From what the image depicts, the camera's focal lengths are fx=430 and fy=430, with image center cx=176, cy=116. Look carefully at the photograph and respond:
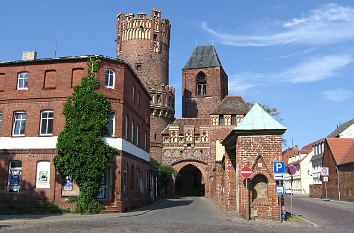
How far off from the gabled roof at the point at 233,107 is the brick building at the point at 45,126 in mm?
26702

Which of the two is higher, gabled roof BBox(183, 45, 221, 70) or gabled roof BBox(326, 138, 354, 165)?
gabled roof BBox(183, 45, 221, 70)

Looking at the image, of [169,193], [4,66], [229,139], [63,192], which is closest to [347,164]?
[169,193]

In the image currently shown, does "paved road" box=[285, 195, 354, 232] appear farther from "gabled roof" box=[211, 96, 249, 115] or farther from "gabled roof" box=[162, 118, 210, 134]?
"gabled roof" box=[162, 118, 210, 134]

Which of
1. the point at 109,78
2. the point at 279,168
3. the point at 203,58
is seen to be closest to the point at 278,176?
the point at 279,168

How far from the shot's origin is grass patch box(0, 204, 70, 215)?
25.4 meters

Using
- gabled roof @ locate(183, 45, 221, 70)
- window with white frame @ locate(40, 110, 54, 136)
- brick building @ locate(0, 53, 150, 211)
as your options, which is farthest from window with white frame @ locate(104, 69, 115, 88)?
gabled roof @ locate(183, 45, 221, 70)

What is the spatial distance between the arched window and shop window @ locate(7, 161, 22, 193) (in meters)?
43.4

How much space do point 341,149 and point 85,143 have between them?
36.1m

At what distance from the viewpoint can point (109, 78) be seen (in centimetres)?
2797

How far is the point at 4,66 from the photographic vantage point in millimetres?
28828

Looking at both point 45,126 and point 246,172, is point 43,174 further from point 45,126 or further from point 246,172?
point 246,172

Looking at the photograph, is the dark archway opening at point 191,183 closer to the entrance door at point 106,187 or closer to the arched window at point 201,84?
the arched window at point 201,84

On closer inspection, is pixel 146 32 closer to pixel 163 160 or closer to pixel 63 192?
pixel 163 160

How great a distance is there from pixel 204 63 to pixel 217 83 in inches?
186
